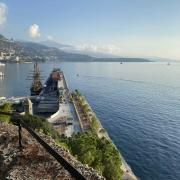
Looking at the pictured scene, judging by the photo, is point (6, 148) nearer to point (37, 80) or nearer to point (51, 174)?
point (51, 174)

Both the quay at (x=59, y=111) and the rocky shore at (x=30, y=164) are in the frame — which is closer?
the rocky shore at (x=30, y=164)

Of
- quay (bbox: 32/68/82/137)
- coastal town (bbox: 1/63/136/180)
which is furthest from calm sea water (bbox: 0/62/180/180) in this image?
quay (bbox: 32/68/82/137)

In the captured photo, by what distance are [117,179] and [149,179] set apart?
1103cm

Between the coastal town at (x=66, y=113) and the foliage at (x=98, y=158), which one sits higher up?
the foliage at (x=98, y=158)

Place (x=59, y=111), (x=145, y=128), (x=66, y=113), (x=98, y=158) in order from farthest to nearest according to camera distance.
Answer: (x=59, y=111) → (x=66, y=113) → (x=145, y=128) → (x=98, y=158)

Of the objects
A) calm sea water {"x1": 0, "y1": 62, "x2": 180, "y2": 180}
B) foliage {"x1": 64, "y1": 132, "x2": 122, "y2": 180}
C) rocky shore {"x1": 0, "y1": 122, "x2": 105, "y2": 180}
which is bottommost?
calm sea water {"x1": 0, "y1": 62, "x2": 180, "y2": 180}

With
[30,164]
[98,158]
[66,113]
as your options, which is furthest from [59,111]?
[30,164]

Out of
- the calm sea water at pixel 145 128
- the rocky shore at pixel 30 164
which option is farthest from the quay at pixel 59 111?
the rocky shore at pixel 30 164

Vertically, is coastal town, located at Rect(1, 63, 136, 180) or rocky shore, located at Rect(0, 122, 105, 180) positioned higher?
rocky shore, located at Rect(0, 122, 105, 180)

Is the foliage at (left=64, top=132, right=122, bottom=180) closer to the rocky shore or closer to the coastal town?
the coastal town

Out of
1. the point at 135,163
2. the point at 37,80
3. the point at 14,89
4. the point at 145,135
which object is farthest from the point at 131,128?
the point at 14,89

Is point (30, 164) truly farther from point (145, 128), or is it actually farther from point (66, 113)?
point (66, 113)

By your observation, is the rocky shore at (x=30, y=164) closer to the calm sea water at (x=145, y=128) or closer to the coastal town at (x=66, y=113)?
the coastal town at (x=66, y=113)

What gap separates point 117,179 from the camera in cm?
2414
